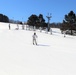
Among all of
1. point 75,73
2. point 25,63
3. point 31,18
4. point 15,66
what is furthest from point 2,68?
point 31,18

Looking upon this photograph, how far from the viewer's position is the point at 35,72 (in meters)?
12.2

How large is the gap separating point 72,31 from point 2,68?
6153 centimetres

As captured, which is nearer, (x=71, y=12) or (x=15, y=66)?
(x=15, y=66)

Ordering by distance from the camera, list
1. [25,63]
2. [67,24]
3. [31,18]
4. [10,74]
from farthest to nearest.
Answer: [31,18] < [67,24] < [25,63] < [10,74]

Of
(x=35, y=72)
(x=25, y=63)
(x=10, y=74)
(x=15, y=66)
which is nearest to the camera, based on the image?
(x=10, y=74)

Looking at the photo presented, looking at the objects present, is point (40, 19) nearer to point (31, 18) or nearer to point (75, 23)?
point (31, 18)

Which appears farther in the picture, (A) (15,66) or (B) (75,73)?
(A) (15,66)

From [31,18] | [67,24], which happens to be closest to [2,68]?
[67,24]

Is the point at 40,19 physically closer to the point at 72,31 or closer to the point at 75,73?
the point at 72,31

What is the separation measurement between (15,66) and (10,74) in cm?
191

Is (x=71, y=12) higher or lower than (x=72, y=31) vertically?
higher

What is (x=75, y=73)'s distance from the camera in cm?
1247

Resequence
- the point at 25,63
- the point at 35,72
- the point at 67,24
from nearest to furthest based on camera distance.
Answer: the point at 35,72 → the point at 25,63 → the point at 67,24

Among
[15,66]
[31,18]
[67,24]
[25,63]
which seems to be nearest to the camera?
[15,66]
